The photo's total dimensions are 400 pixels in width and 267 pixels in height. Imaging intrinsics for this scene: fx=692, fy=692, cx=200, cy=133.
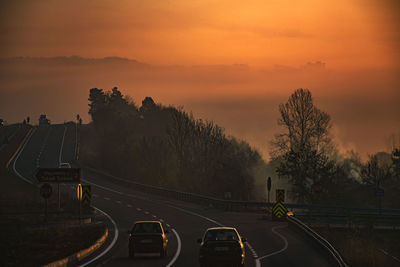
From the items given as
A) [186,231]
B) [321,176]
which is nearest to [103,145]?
[321,176]

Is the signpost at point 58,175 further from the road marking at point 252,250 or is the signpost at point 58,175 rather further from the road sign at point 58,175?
the road marking at point 252,250

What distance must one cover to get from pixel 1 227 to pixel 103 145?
7417 centimetres

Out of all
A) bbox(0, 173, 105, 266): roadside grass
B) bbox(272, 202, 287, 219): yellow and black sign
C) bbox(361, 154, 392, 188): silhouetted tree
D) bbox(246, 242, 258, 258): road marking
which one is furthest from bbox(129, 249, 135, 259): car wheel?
bbox(361, 154, 392, 188): silhouetted tree

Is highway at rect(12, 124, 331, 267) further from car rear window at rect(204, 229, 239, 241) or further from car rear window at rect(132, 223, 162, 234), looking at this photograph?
car rear window at rect(204, 229, 239, 241)

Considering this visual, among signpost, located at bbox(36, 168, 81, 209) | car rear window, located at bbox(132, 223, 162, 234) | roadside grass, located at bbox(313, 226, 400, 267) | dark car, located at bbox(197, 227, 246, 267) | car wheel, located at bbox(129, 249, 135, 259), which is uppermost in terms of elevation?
signpost, located at bbox(36, 168, 81, 209)

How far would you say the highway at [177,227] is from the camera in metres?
30.6

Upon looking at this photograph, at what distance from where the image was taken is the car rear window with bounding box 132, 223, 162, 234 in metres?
31.4

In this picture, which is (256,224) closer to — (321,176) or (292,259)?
(292,259)

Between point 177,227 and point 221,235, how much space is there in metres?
23.1

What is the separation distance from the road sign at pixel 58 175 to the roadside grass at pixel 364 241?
1932 cm

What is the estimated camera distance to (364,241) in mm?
49781

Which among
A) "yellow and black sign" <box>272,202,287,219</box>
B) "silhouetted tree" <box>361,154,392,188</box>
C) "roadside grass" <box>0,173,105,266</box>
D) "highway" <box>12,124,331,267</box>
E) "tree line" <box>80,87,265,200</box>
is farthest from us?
"tree line" <box>80,87,265,200</box>

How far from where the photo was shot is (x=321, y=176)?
8031cm

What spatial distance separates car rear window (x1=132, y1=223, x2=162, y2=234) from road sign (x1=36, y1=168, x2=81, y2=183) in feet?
76.4
